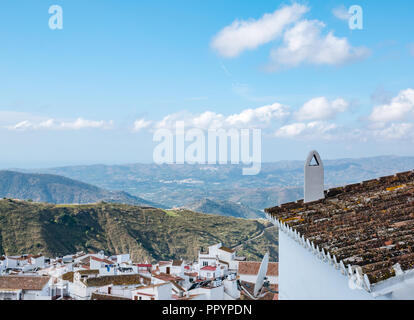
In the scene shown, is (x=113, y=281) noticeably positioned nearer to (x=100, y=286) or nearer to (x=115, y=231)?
(x=100, y=286)

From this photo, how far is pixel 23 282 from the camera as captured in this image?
14.2m

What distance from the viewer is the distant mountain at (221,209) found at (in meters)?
135

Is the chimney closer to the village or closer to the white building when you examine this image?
the white building

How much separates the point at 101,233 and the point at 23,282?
41.5 metres

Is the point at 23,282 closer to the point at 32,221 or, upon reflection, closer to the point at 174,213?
the point at 32,221

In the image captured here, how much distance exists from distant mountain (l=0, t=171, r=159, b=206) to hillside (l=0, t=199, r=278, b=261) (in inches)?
4465

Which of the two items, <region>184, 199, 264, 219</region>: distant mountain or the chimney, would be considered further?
<region>184, 199, 264, 219</region>: distant mountain

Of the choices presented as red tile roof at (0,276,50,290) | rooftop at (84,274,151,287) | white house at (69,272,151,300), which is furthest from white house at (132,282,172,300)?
red tile roof at (0,276,50,290)

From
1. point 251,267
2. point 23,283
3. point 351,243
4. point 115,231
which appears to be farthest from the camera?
point 115,231

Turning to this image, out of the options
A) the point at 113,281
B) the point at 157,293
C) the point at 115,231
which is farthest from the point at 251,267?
the point at 115,231

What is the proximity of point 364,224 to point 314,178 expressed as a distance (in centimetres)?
150

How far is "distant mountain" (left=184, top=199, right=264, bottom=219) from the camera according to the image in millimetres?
135488

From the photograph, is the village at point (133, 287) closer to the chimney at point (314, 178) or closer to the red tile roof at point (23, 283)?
the red tile roof at point (23, 283)

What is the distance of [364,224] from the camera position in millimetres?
4609
